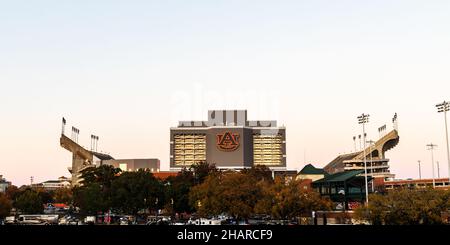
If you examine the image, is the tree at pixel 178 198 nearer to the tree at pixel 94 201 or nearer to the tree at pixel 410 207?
the tree at pixel 94 201

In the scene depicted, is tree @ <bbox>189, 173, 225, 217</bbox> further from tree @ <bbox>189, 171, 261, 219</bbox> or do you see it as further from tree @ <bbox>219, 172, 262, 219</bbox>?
tree @ <bbox>219, 172, 262, 219</bbox>

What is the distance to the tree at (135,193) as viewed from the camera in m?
107

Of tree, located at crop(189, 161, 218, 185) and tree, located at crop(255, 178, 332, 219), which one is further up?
tree, located at crop(189, 161, 218, 185)

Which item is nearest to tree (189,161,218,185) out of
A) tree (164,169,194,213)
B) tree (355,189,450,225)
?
tree (164,169,194,213)

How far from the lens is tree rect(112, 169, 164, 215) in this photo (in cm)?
10719

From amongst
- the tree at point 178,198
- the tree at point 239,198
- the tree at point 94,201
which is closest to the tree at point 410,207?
the tree at point 239,198

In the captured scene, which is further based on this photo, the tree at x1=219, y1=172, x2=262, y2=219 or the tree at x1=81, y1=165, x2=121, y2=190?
the tree at x1=81, y1=165, x2=121, y2=190

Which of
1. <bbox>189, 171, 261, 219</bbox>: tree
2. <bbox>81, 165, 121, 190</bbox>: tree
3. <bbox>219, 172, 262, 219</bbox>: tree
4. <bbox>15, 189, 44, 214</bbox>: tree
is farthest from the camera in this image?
<bbox>81, 165, 121, 190</bbox>: tree

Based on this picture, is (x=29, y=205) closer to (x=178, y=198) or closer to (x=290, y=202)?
(x=178, y=198)

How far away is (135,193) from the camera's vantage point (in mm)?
108438
